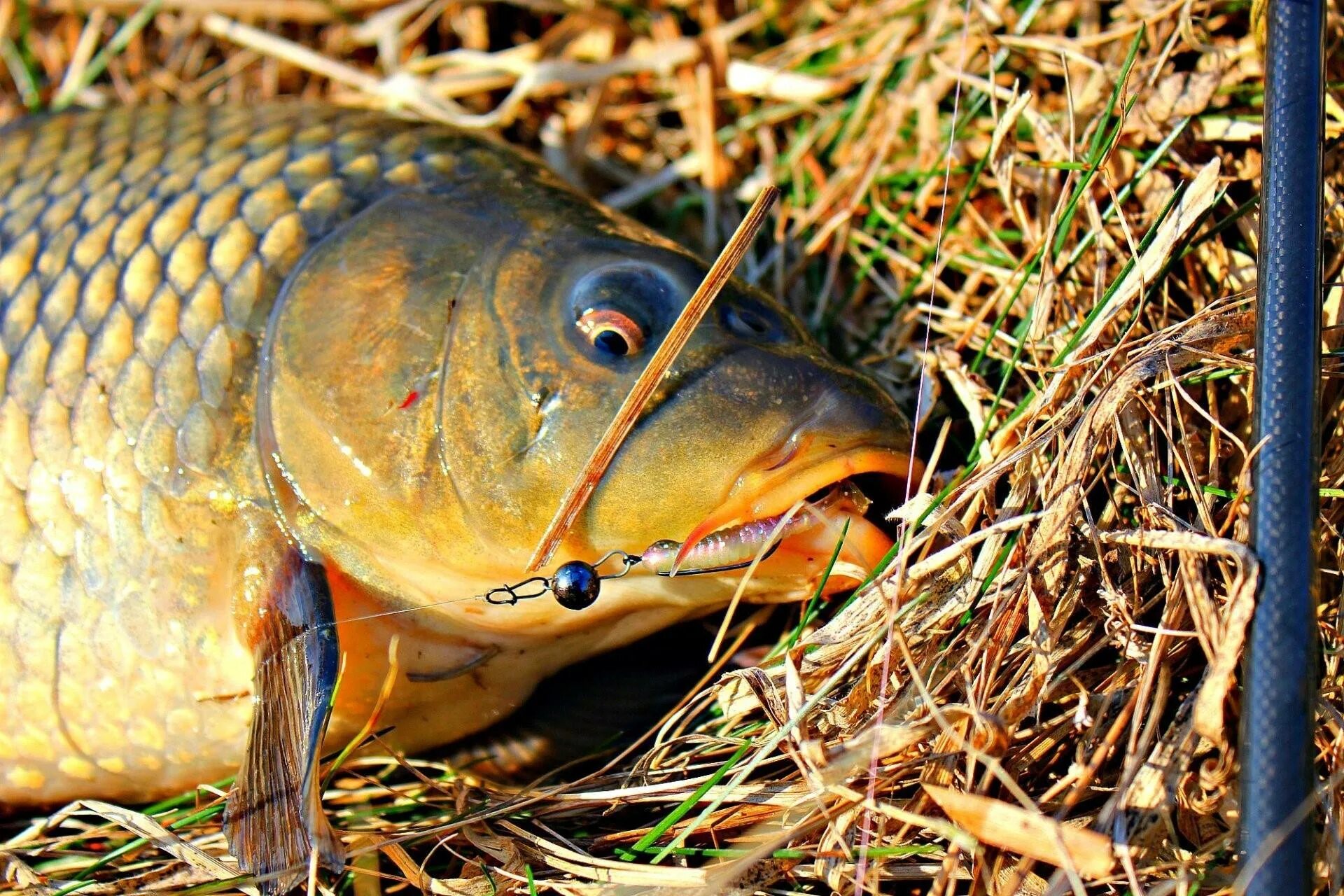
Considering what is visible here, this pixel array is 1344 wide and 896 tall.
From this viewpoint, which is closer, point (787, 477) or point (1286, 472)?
point (1286, 472)

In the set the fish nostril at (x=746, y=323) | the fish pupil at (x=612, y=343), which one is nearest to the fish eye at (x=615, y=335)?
the fish pupil at (x=612, y=343)

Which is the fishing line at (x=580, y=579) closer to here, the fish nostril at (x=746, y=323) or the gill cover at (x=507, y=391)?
the gill cover at (x=507, y=391)

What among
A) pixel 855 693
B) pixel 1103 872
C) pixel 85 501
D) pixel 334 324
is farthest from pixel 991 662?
pixel 85 501

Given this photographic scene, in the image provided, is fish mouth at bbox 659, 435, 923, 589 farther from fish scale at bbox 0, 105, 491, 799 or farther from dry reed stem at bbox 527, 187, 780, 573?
fish scale at bbox 0, 105, 491, 799

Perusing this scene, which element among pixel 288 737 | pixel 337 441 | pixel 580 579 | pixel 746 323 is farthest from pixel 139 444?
pixel 746 323

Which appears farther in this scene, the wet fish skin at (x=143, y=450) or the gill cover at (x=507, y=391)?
the wet fish skin at (x=143, y=450)

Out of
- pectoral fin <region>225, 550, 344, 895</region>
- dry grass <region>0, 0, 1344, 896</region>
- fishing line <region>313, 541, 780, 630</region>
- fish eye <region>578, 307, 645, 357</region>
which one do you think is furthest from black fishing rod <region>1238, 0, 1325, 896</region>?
pectoral fin <region>225, 550, 344, 895</region>

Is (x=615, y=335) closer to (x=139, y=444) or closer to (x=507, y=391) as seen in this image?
(x=507, y=391)
